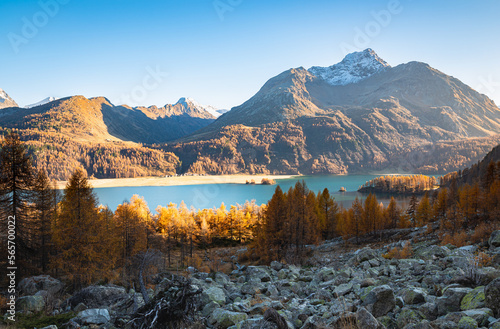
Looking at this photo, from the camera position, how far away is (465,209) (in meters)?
34.6

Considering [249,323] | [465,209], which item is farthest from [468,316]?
[465,209]

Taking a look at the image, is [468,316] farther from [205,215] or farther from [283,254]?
[205,215]

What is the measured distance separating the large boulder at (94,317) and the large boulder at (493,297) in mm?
9852

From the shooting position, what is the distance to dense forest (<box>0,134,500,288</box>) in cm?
1994

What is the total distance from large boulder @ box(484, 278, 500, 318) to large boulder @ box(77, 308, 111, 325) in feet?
32.3

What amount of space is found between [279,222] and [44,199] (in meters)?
25.5

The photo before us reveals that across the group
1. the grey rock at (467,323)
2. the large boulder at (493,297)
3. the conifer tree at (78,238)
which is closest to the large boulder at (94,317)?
the grey rock at (467,323)

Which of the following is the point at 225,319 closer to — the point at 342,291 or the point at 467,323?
the point at 342,291

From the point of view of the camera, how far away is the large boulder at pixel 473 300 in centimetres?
534

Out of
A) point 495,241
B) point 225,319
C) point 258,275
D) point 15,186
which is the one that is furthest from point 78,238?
point 495,241

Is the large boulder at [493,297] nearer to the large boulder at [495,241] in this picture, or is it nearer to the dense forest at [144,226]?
the dense forest at [144,226]

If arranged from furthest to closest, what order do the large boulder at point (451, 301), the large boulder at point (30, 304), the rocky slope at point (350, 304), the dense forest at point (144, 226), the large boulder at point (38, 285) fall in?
the dense forest at point (144, 226) < the large boulder at point (38, 285) < the large boulder at point (30, 304) < the large boulder at point (451, 301) < the rocky slope at point (350, 304)

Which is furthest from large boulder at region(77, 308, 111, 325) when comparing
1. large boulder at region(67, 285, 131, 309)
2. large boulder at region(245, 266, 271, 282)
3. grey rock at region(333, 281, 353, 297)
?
large boulder at region(245, 266, 271, 282)

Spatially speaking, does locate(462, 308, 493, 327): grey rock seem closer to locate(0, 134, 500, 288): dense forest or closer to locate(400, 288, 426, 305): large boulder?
A: locate(400, 288, 426, 305): large boulder
